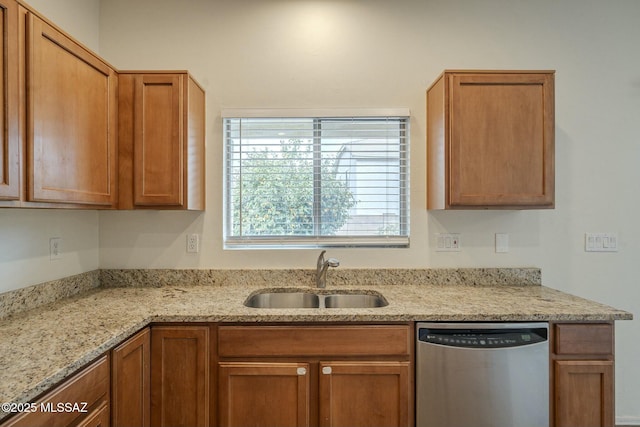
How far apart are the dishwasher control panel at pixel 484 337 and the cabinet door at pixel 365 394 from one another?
7.8 inches

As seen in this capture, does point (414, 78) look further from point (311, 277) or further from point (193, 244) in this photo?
point (193, 244)

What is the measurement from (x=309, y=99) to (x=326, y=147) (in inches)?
13.4

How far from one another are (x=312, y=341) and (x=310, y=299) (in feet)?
1.69

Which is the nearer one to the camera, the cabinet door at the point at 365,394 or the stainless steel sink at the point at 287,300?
the cabinet door at the point at 365,394

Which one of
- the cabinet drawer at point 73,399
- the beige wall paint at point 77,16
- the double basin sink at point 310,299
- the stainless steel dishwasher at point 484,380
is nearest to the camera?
the cabinet drawer at point 73,399

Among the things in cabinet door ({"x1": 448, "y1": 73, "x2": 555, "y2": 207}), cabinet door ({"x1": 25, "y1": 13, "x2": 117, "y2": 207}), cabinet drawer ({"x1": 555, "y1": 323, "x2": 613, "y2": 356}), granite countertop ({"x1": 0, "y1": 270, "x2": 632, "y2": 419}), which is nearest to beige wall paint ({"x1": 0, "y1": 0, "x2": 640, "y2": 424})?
granite countertop ({"x1": 0, "y1": 270, "x2": 632, "y2": 419})

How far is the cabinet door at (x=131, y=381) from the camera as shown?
1.32 metres

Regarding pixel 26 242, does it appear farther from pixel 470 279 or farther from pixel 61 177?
pixel 470 279

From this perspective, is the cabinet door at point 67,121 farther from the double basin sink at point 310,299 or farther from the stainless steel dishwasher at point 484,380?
the stainless steel dishwasher at point 484,380

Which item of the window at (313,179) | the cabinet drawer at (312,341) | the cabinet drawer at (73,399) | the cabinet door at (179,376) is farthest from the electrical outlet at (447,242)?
the cabinet drawer at (73,399)

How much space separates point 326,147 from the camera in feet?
7.39

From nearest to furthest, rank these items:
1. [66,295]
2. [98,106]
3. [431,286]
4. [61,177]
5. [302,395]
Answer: [61,177]
[302,395]
[98,106]
[66,295]
[431,286]

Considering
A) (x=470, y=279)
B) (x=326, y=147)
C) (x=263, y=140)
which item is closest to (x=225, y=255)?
(x=263, y=140)

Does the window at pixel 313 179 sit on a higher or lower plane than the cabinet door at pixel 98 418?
higher
